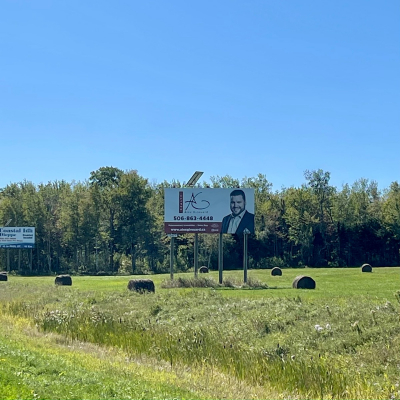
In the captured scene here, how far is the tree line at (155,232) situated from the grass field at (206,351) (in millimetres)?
50052

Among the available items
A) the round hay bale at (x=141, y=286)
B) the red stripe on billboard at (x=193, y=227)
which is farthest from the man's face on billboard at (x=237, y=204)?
the round hay bale at (x=141, y=286)

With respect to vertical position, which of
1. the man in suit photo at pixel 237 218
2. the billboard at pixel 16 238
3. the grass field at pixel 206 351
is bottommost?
the grass field at pixel 206 351

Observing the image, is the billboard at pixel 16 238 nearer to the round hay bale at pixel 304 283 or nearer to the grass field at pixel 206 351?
the grass field at pixel 206 351

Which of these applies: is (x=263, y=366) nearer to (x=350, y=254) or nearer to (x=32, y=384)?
(x=32, y=384)

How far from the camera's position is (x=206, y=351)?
14.7 m

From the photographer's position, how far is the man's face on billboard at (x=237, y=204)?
34406 mm

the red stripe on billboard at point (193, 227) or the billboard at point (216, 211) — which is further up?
the billboard at point (216, 211)

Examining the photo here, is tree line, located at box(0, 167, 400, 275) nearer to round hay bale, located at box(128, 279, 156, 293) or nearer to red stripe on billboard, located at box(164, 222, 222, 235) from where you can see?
red stripe on billboard, located at box(164, 222, 222, 235)

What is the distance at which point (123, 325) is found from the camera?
734 inches

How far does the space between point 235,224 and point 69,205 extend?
4485 cm

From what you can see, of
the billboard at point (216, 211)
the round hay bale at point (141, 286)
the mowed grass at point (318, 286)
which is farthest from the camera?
the billboard at point (216, 211)

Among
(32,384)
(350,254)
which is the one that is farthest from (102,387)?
(350,254)

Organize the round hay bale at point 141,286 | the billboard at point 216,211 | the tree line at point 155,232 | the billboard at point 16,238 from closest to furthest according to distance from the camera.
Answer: the round hay bale at point 141,286, the billboard at point 216,211, the billboard at point 16,238, the tree line at point 155,232

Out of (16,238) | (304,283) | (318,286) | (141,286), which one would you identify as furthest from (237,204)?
(16,238)
